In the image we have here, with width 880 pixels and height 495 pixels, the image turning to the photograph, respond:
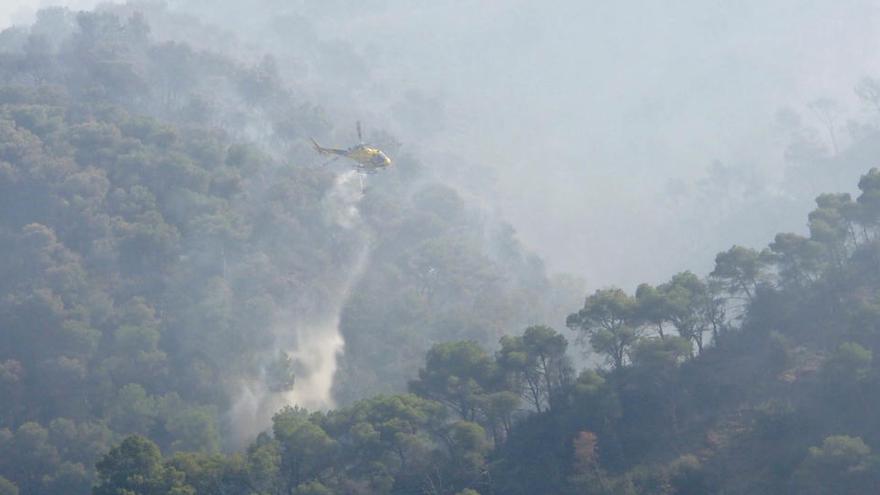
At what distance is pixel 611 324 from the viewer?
48250 millimetres

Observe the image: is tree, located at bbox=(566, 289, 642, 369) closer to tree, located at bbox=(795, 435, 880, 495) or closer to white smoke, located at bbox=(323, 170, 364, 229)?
tree, located at bbox=(795, 435, 880, 495)

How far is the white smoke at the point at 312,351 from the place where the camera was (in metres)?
60.7

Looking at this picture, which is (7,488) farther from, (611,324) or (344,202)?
(344,202)

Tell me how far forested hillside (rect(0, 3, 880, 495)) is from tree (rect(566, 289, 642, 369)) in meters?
0.13

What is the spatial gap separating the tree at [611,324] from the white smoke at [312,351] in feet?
Answer: 71.8

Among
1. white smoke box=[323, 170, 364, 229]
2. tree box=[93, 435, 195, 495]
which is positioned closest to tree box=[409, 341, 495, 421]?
tree box=[93, 435, 195, 495]

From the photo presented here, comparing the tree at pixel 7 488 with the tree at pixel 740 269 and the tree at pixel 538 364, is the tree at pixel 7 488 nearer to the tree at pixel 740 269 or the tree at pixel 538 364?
the tree at pixel 538 364

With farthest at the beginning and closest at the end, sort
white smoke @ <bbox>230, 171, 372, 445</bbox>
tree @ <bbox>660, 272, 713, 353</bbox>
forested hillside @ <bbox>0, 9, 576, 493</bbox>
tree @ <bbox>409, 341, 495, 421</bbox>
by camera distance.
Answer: white smoke @ <bbox>230, 171, 372, 445</bbox>
forested hillside @ <bbox>0, 9, 576, 493</bbox>
tree @ <bbox>660, 272, 713, 353</bbox>
tree @ <bbox>409, 341, 495, 421</bbox>

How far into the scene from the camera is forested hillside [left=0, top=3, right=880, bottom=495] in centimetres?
4169

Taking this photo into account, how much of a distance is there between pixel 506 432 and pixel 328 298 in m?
29.6

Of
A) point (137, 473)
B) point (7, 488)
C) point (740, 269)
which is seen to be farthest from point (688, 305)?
point (7, 488)

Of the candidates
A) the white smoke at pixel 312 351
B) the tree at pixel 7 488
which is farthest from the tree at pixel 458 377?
the tree at pixel 7 488

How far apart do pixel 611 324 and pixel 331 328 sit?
2894 centimetres

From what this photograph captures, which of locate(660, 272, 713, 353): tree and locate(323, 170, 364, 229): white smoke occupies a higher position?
locate(323, 170, 364, 229): white smoke
